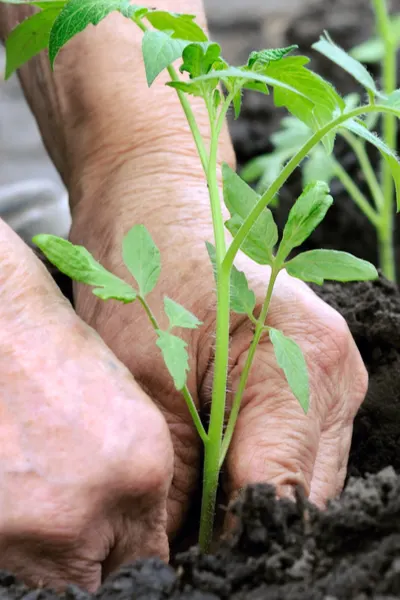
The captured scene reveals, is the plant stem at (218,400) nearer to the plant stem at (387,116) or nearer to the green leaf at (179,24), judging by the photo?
the green leaf at (179,24)

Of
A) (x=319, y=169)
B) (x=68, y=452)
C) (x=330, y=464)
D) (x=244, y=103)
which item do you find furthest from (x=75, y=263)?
(x=244, y=103)

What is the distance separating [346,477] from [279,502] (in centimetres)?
41

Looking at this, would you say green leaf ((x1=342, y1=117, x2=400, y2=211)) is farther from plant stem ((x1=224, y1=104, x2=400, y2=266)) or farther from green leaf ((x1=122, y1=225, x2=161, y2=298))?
green leaf ((x1=122, y1=225, x2=161, y2=298))

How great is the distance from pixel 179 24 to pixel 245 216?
0.23 metres

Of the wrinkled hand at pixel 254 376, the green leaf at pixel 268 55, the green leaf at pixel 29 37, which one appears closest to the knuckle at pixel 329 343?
the wrinkled hand at pixel 254 376

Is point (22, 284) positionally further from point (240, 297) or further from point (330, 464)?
point (330, 464)

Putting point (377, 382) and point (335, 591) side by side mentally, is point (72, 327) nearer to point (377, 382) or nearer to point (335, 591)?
point (335, 591)

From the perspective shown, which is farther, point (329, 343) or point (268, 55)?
point (329, 343)

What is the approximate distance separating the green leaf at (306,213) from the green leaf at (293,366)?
0.33ft

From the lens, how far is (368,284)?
1413 millimetres

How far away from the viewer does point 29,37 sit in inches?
39.9

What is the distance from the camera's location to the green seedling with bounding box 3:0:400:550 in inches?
32.9

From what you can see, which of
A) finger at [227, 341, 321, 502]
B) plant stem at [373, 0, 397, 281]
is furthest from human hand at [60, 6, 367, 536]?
plant stem at [373, 0, 397, 281]

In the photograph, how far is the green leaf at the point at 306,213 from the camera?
0.90 metres
